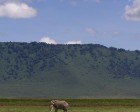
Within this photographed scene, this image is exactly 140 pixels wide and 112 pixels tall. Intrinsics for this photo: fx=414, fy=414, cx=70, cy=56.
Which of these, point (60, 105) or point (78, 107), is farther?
point (78, 107)

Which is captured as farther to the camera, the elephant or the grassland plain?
the grassland plain

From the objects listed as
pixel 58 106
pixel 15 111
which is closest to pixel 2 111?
pixel 15 111

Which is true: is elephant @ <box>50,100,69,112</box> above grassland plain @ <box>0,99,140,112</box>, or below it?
above

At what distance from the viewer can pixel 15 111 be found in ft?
152

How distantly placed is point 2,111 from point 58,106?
6710 mm

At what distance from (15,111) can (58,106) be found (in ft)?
17.2

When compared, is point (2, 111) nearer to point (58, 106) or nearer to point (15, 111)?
point (15, 111)

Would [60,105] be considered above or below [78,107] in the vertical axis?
above

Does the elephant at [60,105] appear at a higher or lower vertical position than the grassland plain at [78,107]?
higher

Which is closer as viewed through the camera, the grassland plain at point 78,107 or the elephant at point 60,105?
the elephant at point 60,105

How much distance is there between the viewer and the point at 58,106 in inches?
1913

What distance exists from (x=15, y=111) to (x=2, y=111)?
1.49 metres
